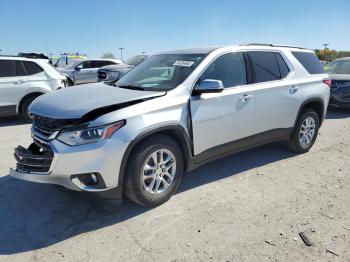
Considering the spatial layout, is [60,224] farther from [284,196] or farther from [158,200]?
[284,196]

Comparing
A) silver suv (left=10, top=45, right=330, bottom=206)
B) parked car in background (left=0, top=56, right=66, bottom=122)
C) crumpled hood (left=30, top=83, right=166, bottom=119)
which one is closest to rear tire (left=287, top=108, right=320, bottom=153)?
silver suv (left=10, top=45, right=330, bottom=206)

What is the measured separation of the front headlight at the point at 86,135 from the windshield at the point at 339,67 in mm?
9524

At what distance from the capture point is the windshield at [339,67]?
33.9 ft

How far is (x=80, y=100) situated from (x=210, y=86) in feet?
4.66

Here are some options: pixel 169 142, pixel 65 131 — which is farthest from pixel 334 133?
pixel 65 131

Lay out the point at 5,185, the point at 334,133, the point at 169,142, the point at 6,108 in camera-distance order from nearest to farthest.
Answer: the point at 169,142
the point at 5,185
the point at 334,133
the point at 6,108

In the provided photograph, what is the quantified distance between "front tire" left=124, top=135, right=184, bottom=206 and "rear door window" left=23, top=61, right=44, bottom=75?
5.80m

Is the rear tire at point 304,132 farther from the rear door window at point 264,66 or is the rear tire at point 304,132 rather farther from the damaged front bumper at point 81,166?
the damaged front bumper at point 81,166

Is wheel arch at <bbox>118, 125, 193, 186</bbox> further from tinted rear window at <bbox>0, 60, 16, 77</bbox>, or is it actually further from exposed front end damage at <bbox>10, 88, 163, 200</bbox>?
tinted rear window at <bbox>0, 60, 16, 77</bbox>

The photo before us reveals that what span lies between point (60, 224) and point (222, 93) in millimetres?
2368

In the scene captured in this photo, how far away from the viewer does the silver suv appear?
307 centimetres

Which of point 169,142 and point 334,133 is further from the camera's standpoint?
point 334,133

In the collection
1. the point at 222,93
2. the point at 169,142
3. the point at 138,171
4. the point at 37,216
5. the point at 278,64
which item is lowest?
the point at 37,216

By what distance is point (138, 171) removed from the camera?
131 inches
